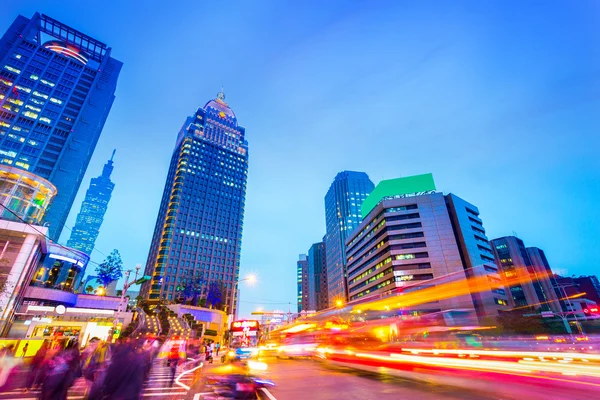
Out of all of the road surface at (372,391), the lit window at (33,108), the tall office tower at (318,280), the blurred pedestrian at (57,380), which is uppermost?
the lit window at (33,108)

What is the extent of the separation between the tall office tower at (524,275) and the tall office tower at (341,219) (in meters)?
68.3

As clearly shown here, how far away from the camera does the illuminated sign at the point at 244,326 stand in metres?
34.4

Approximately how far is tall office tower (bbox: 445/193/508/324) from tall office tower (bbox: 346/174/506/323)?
285 mm

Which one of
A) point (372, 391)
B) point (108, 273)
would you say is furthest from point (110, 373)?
point (108, 273)

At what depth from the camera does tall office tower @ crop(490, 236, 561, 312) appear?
112 m

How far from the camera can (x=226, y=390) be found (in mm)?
8188

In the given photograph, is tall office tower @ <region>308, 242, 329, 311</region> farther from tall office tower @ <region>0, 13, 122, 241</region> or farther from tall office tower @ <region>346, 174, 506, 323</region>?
tall office tower @ <region>0, 13, 122, 241</region>

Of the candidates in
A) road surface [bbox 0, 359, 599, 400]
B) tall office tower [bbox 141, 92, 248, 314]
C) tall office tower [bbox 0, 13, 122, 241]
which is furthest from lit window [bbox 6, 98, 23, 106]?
road surface [bbox 0, 359, 599, 400]

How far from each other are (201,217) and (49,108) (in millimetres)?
67961

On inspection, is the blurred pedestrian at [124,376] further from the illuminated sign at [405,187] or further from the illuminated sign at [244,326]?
the illuminated sign at [405,187]

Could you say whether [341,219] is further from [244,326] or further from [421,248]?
[244,326]

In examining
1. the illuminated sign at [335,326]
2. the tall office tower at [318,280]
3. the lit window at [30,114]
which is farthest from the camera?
the tall office tower at [318,280]

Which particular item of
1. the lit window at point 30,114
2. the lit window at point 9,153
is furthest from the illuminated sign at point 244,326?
the lit window at point 30,114

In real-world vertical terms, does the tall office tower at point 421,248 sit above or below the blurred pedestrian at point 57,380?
above
